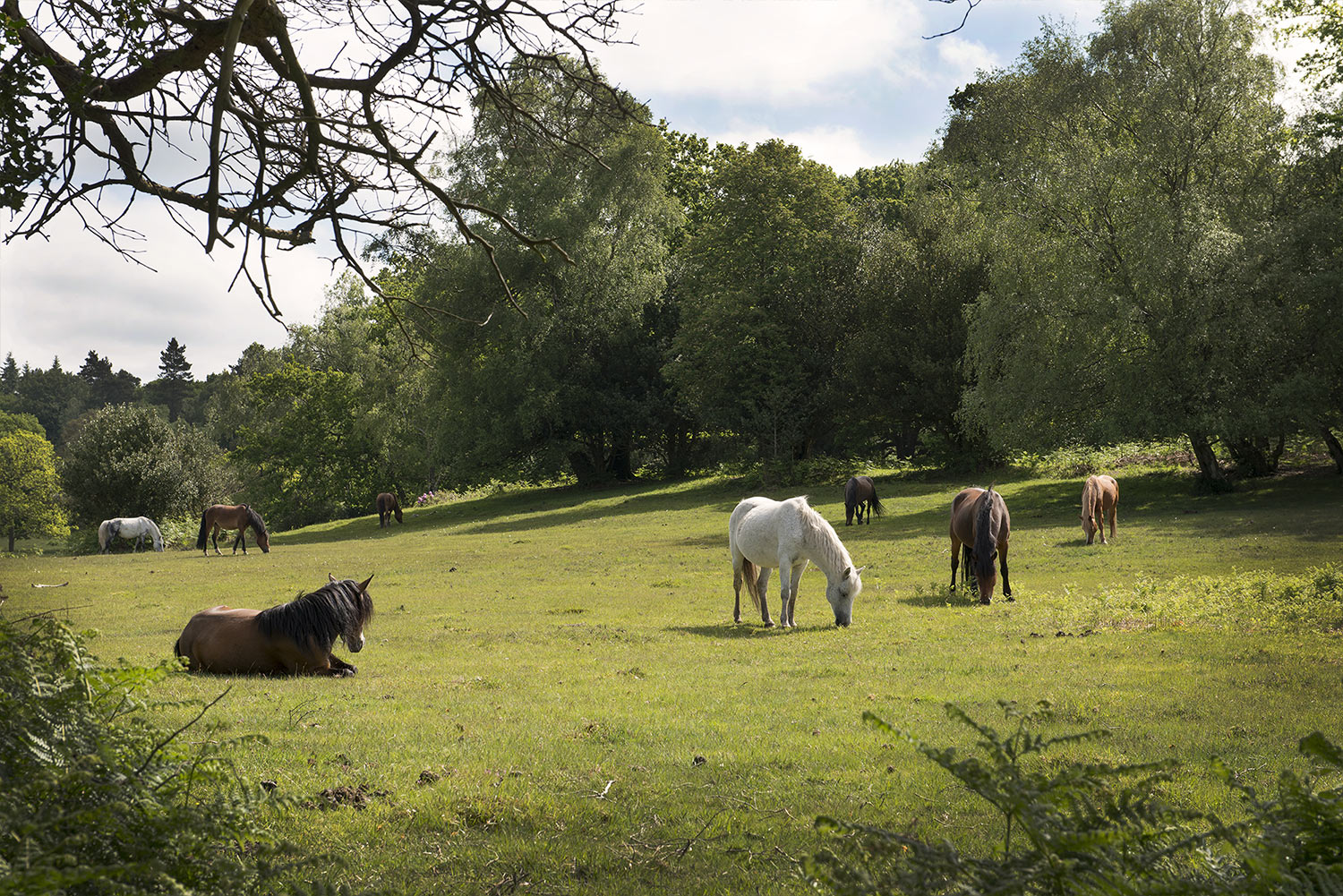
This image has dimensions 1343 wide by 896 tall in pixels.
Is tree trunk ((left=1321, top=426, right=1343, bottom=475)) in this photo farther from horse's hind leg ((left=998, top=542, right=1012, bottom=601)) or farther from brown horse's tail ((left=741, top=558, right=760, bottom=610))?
brown horse's tail ((left=741, top=558, right=760, bottom=610))

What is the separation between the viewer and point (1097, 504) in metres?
21.0

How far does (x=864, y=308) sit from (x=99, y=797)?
38.7 metres

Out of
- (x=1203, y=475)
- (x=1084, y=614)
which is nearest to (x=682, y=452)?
(x=1203, y=475)

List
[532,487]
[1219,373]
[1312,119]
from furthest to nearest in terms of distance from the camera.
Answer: [532,487] → [1312,119] → [1219,373]

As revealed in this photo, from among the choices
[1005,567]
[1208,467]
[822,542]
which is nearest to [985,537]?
[1005,567]

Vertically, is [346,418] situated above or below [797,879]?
above

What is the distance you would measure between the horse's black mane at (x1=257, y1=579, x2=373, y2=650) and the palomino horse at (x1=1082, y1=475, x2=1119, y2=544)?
1677 centimetres

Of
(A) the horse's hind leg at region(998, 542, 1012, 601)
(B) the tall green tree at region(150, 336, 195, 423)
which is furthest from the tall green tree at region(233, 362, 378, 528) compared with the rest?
(B) the tall green tree at region(150, 336, 195, 423)

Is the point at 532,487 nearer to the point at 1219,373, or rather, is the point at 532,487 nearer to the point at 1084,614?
the point at 1219,373

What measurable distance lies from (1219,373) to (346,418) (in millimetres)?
41315

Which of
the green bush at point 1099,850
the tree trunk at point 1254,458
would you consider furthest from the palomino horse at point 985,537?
the tree trunk at point 1254,458

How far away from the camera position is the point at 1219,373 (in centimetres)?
2567

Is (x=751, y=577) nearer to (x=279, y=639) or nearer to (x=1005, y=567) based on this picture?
(x=1005, y=567)

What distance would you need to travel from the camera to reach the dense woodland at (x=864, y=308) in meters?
25.9
